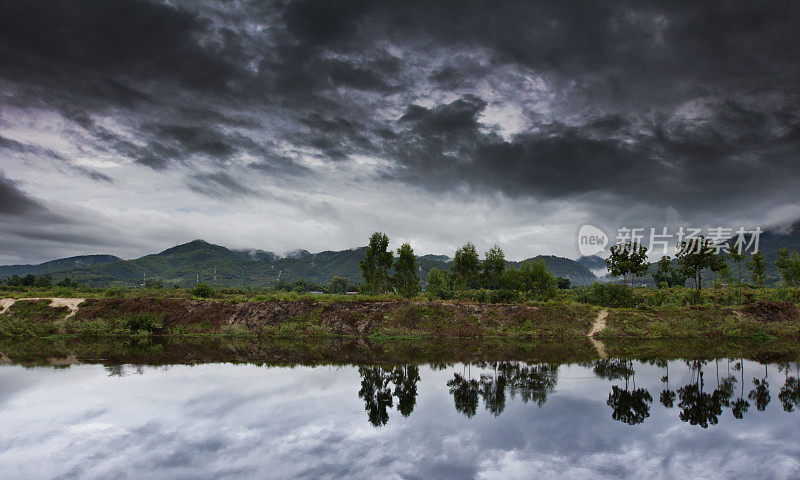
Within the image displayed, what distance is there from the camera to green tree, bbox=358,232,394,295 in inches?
2224

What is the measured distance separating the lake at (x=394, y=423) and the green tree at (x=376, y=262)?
32.7 metres

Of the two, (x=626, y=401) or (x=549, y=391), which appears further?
(x=549, y=391)

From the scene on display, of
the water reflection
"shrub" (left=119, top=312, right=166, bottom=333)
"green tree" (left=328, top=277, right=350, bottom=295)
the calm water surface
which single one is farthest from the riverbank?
"green tree" (left=328, top=277, right=350, bottom=295)

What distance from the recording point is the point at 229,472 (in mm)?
10867

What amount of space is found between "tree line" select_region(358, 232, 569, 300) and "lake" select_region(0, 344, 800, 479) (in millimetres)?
33098

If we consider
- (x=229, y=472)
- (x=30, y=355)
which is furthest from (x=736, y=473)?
(x=30, y=355)

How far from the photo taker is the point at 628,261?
52.7 meters

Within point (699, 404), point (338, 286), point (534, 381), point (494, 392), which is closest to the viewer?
point (699, 404)

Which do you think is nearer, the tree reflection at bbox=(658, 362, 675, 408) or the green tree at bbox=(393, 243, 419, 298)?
the tree reflection at bbox=(658, 362, 675, 408)

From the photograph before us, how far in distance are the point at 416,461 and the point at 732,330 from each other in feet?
152

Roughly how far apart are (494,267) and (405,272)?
17.3 metres

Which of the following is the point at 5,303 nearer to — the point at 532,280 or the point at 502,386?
the point at 502,386

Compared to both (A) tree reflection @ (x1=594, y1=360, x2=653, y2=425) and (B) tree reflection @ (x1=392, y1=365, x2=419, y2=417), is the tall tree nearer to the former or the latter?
(A) tree reflection @ (x1=594, y1=360, x2=653, y2=425)

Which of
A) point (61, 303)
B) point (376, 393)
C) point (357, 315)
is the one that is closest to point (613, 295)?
point (357, 315)
